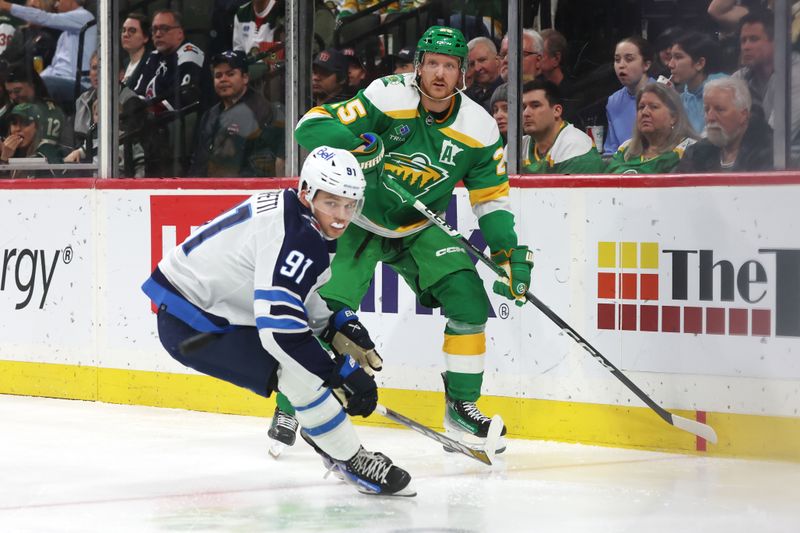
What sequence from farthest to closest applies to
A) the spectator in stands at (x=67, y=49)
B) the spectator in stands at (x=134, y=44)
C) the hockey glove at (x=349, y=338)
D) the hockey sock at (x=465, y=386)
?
the spectator in stands at (x=67, y=49), the spectator in stands at (x=134, y=44), the hockey sock at (x=465, y=386), the hockey glove at (x=349, y=338)

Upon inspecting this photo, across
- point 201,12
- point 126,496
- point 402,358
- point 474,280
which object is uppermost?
point 201,12

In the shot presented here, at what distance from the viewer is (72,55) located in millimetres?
5906

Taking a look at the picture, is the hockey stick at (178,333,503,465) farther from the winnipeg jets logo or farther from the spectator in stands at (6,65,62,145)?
the spectator in stands at (6,65,62,145)

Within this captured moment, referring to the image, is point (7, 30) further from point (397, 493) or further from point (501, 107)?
point (397, 493)

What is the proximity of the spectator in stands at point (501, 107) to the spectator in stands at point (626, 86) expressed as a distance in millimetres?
386

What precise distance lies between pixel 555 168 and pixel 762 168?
0.74 metres

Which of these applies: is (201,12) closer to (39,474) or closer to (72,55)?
(72,55)

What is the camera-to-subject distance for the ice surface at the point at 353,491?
3.39 metres

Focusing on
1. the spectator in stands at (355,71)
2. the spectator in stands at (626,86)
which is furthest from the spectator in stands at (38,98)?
the spectator in stands at (626,86)

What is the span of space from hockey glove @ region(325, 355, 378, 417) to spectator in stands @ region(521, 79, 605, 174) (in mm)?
1551

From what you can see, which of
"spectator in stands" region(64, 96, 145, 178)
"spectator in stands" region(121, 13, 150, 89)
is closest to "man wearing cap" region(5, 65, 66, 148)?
"spectator in stands" region(64, 96, 145, 178)

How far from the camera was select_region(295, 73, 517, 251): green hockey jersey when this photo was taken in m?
4.30

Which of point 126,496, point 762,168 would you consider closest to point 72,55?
point 126,496

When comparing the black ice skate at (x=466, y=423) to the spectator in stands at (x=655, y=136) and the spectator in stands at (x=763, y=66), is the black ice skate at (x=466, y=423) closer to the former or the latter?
the spectator in stands at (x=655, y=136)
